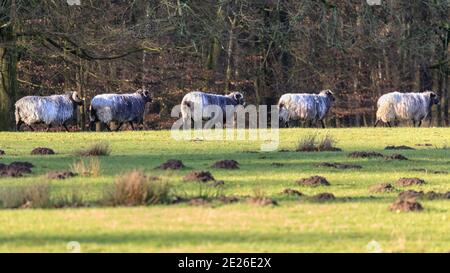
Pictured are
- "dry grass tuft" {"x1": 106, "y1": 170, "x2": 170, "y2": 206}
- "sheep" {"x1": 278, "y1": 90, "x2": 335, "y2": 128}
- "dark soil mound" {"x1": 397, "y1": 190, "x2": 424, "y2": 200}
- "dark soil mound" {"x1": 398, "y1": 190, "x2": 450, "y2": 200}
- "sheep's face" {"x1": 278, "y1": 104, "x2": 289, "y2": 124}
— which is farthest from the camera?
"sheep's face" {"x1": 278, "y1": 104, "x2": 289, "y2": 124}

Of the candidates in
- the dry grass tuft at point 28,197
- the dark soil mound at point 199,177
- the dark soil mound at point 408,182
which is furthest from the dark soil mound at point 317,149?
the dry grass tuft at point 28,197

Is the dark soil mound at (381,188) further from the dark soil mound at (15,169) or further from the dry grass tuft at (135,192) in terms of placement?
the dark soil mound at (15,169)

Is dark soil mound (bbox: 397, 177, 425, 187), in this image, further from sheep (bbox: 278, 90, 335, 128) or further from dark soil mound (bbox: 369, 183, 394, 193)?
sheep (bbox: 278, 90, 335, 128)

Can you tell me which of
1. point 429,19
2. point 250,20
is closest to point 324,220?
point 250,20

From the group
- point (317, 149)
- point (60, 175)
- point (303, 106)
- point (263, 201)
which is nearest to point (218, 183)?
point (263, 201)

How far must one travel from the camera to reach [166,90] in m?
52.2

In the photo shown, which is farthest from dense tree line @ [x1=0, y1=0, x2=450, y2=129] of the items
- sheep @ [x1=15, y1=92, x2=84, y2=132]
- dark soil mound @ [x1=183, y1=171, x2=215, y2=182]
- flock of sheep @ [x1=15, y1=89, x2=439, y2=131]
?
dark soil mound @ [x1=183, y1=171, x2=215, y2=182]

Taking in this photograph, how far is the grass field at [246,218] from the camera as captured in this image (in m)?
12.5

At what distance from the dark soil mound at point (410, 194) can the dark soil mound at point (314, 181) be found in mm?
1650

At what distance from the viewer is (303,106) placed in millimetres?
46531

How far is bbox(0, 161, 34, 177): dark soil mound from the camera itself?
65.2ft
